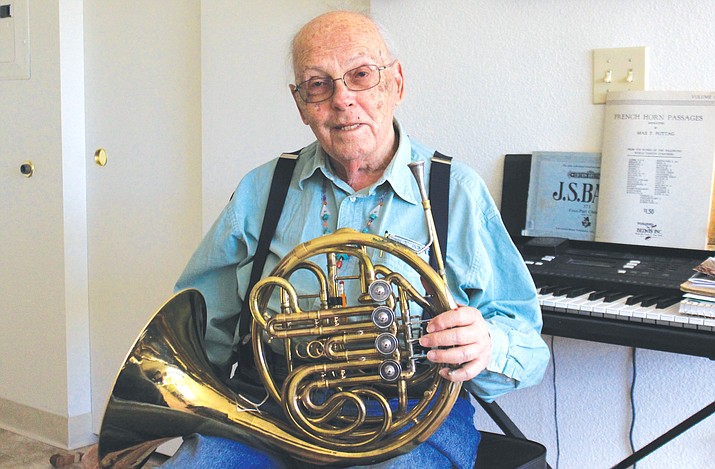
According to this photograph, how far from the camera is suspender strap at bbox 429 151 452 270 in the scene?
1424 mm

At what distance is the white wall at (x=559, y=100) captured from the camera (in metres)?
1.78

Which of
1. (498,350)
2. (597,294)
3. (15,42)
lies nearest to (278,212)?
(498,350)

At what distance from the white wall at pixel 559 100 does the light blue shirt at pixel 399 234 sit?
0.34 metres

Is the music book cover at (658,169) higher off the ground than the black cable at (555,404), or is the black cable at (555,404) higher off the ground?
the music book cover at (658,169)

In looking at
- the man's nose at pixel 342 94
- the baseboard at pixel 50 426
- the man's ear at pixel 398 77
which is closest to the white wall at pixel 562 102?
the man's ear at pixel 398 77

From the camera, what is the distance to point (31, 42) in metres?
2.78

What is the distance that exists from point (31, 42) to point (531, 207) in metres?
1.77

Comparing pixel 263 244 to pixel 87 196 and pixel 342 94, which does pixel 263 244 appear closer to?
pixel 342 94

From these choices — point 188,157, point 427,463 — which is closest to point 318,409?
point 427,463

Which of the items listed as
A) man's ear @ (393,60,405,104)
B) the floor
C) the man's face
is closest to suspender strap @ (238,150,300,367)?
the man's face

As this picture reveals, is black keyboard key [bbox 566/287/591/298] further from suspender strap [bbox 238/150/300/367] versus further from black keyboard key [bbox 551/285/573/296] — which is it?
suspender strap [bbox 238/150/300/367]

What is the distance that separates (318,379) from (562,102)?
3.09 feet

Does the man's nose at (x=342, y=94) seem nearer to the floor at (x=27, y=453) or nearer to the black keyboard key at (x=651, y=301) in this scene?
the black keyboard key at (x=651, y=301)

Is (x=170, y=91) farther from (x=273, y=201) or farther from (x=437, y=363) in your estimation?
(x=437, y=363)
